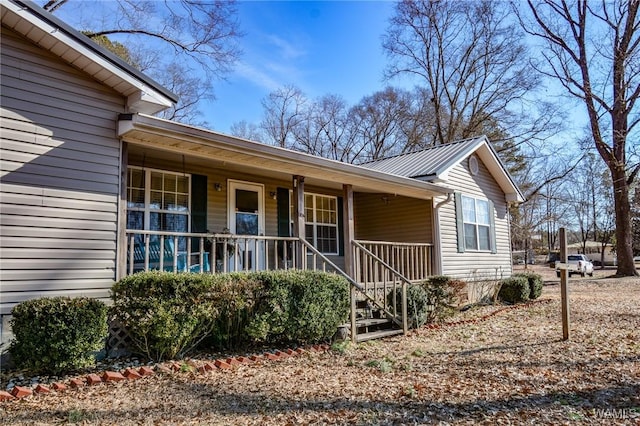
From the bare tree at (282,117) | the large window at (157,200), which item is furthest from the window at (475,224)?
the bare tree at (282,117)

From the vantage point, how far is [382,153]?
3256 centimetres

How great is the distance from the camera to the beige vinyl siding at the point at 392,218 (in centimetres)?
1184

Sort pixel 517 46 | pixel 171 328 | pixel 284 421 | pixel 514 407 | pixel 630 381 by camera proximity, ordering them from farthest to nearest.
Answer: pixel 517 46
pixel 171 328
pixel 630 381
pixel 514 407
pixel 284 421

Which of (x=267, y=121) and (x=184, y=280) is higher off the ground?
(x=267, y=121)

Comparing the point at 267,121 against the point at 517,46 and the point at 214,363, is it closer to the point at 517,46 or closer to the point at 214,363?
the point at 517,46

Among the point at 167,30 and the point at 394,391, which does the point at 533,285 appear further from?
the point at 167,30

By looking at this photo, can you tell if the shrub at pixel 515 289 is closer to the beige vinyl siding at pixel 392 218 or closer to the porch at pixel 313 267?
the beige vinyl siding at pixel 392 218

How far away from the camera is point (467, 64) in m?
27.4

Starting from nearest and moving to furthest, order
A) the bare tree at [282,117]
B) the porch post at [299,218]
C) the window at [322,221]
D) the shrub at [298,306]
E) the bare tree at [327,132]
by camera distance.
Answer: the shrub at [298,306] < the porch post at [299,218] < the window at [322,221] < the bare tree at [282,117] < the bare tree at [327,132]

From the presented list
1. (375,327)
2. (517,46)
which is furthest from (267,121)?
(375,327)

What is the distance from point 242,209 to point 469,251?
22.5ft

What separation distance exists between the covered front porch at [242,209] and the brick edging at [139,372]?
1414 mm

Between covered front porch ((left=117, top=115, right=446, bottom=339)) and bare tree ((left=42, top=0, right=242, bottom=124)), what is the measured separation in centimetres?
955

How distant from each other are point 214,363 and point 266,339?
1251mm
